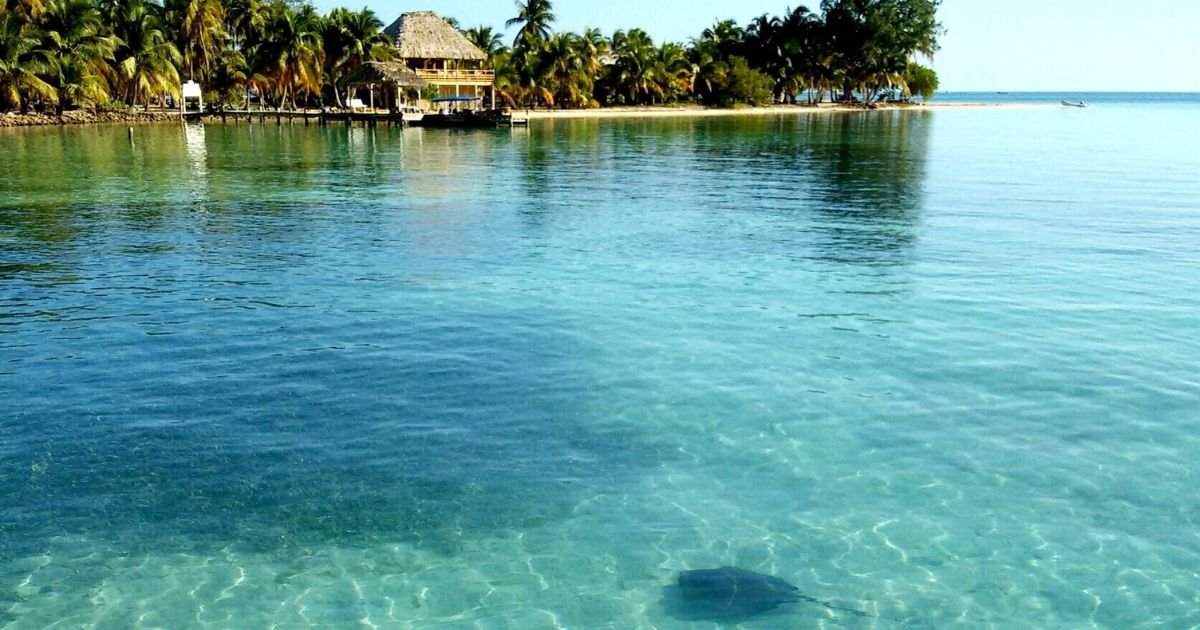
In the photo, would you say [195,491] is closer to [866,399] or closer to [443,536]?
[443,536]

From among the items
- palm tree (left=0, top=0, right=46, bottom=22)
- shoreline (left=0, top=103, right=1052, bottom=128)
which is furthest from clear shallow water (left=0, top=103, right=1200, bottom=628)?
shoreline (left=0, top=103, right=1052, bottom=128)

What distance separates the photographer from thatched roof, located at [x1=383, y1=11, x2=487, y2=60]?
8162cm

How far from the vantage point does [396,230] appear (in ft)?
78.8

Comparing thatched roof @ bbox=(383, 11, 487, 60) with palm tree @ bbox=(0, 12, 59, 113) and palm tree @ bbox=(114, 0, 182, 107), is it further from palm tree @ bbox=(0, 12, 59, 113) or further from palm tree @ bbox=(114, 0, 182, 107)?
palm tree @ bbox=(0, 12, 59, 113)

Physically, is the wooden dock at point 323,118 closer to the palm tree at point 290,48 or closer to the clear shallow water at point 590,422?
the palm tree at point 290,48

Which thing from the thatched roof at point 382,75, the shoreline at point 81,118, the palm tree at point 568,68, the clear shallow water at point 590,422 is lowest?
the clear shallow water at point 590,422

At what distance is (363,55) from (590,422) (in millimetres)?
74512

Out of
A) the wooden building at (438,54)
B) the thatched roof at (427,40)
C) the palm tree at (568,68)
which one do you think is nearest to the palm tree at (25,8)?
the wooden building at (438,54)

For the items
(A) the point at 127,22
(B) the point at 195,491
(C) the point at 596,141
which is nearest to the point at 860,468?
(B) the point at 195,491

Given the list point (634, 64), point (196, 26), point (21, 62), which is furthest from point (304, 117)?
point (634, 64)

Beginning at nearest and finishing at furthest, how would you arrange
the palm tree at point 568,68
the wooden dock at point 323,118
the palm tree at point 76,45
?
the palm tree at point 76,45, the wooden dock at point 323,118, the palm tree at point 568,68

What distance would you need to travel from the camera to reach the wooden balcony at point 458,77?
82.4 meters

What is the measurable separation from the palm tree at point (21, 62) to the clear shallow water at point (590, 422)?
4239 cm

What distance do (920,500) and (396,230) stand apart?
17.6 metres
